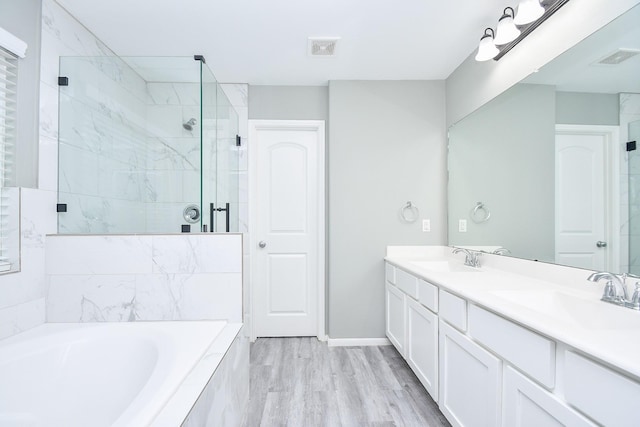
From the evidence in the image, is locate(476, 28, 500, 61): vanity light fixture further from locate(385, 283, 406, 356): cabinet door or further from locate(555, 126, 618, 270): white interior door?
locate(385, 283, 406, 356): cabinet door

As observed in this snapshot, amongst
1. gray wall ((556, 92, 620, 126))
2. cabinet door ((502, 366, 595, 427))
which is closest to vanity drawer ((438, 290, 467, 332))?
cabinet door ((502, 366, 595, 427))

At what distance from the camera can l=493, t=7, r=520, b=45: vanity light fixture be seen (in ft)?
5.33

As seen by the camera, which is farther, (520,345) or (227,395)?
(227,395)

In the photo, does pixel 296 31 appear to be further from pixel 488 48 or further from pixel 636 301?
pixel 636 301

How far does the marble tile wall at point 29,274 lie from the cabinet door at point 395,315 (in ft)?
7.22

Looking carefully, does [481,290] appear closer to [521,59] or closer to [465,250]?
[465,250]

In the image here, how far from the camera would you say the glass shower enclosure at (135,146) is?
1.65 m

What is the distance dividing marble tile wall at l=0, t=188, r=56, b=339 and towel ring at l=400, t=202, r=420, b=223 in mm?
2471

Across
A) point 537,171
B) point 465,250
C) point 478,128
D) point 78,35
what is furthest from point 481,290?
point 78,35

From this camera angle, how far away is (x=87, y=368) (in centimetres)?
129

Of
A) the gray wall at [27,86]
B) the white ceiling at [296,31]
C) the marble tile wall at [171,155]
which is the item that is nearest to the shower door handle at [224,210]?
the marble tile wall at [171,155]

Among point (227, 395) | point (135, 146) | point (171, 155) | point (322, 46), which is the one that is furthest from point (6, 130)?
point (322, 46)

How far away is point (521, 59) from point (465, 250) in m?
1.33

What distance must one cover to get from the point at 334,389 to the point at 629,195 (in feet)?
6.14
